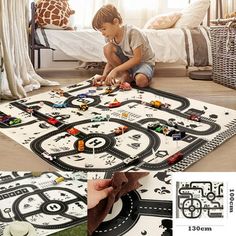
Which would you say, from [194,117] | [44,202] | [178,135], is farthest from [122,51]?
[44,202]

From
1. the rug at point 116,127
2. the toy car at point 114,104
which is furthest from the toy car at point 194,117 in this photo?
the toy car at point 114,104

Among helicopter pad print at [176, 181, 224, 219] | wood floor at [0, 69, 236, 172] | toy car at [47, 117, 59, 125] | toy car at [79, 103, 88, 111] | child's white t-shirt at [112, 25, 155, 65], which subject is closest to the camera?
helicopter pad print at [176, 181, 224, 219]

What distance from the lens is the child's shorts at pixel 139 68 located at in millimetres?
1457

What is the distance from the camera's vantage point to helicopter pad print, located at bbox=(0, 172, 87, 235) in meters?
0.54

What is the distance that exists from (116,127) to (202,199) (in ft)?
1.71

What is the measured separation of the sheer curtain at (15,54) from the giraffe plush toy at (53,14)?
57 mm

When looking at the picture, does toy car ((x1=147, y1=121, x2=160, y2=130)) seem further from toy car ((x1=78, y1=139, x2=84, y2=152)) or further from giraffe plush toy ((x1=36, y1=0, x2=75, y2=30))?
giraffe plush toy ((x1=36, y1=0, x2=75, y2=30))

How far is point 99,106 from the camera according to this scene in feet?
3.92

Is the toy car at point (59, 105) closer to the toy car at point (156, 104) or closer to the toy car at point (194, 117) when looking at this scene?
the toy car at point (156, 104)

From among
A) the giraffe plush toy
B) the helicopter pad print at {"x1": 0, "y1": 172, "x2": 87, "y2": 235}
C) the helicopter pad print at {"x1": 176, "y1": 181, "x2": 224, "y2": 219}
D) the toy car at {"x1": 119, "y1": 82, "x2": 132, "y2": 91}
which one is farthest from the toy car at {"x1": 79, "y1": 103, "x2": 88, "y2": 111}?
the helicopter pad print at {"x1": 176, "y1": 181, "x2": 224, "y2": 219}

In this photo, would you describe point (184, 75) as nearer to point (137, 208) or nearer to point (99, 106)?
point (99, 106)

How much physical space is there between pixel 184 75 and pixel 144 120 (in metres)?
0.62

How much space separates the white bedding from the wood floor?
6cm

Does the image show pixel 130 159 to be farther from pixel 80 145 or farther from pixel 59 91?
pixel 59 91
